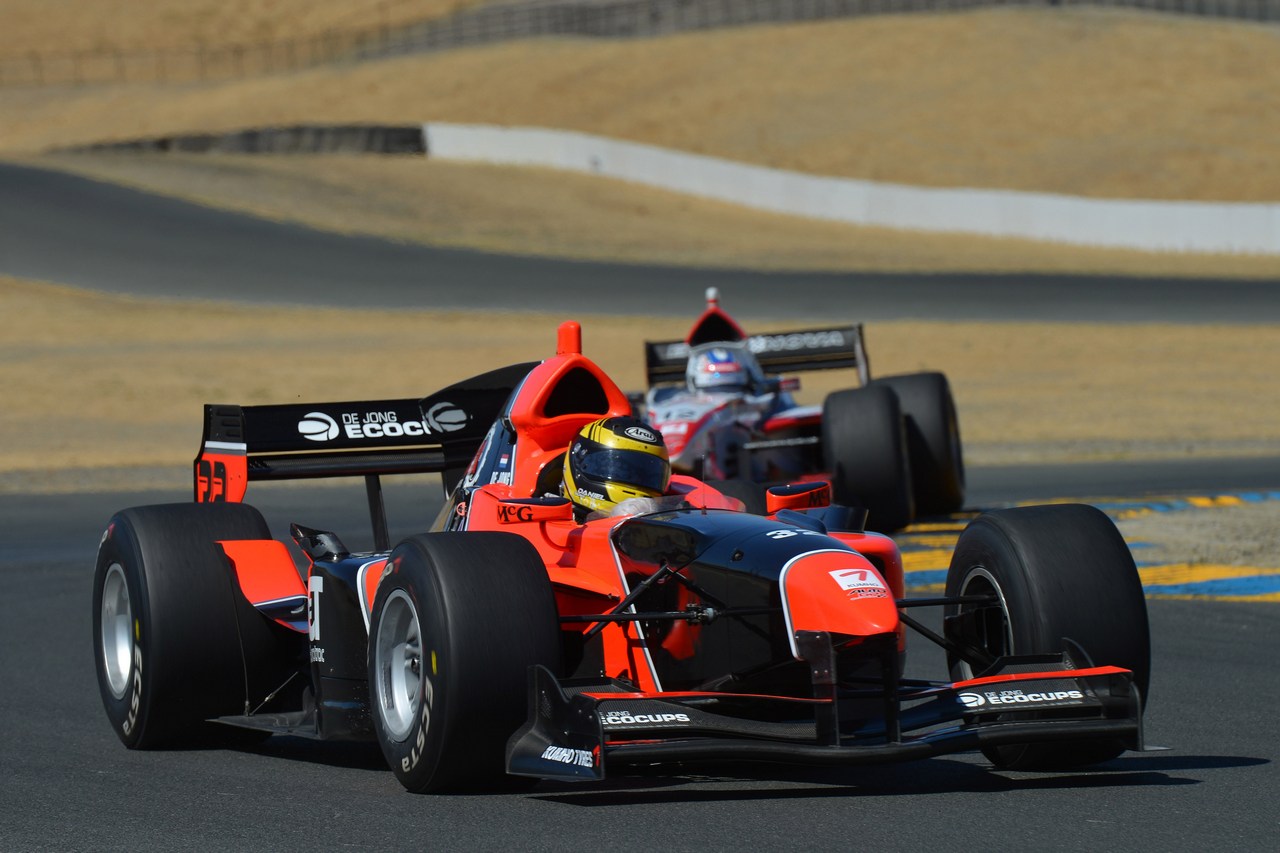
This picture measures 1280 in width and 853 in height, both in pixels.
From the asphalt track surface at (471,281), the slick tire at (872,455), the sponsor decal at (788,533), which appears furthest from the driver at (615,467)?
the asphalt track surface at (471,281)

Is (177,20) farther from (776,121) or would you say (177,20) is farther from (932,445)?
(932,445)

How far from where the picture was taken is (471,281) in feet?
122

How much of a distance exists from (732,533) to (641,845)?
126 cm

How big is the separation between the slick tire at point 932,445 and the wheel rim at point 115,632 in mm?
8564

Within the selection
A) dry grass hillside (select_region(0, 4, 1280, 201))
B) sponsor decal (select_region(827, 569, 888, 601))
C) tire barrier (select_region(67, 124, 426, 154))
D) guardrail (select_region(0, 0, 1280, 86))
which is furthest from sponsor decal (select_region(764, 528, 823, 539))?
guardrail (select_region(0, 0, 1280, 86))

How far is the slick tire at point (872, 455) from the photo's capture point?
14328 mm

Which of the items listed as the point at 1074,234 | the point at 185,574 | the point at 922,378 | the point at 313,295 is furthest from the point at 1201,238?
the point at 185,574

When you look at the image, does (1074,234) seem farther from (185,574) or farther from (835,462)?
(185,574)

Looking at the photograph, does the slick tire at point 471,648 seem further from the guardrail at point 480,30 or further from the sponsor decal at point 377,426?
the guardrail at point 480,30

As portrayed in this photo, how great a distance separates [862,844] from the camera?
538 cm

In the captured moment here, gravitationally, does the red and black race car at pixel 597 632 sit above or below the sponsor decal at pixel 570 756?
above

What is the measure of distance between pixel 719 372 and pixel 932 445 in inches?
72.5

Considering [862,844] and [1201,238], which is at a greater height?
[1201,238]

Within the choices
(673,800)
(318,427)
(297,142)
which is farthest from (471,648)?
(297,142)
